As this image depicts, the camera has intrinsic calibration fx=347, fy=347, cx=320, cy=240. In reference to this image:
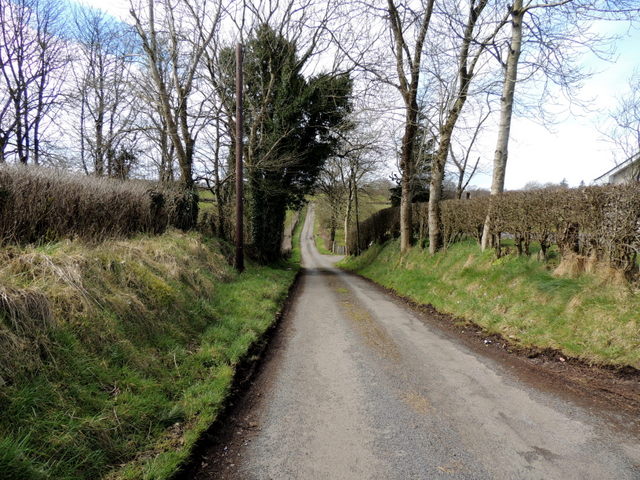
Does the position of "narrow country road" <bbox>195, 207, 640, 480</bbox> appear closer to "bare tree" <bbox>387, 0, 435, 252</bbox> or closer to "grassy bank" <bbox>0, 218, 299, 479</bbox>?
"grassy bank" <bbox>0, 218, 299, 479</bbox>

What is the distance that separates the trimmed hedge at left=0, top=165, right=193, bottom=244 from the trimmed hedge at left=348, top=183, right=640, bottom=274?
8983 millimetres

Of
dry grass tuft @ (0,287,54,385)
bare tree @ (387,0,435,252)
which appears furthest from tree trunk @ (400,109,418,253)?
dry grass tuft @ (0,287,54,385)

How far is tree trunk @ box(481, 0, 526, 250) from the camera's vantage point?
8.84 meters

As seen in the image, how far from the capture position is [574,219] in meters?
6.39

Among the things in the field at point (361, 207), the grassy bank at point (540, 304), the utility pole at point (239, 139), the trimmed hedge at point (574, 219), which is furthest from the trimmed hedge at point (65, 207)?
the field at point (361, 207)

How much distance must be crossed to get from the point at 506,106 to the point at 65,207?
34.5ft

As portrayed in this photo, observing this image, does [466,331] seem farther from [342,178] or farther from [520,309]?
[342,178]

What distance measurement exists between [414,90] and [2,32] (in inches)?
760

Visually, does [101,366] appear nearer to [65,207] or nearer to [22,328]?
[22,328]

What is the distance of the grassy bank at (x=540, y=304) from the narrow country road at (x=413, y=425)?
4.06 feet

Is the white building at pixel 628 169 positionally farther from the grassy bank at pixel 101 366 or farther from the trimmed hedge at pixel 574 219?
the grassy bank at pixel 101 366

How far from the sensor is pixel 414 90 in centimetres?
1398

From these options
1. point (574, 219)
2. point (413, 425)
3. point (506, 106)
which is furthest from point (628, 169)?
point (413, 425)

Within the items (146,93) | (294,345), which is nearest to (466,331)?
(294,345)
